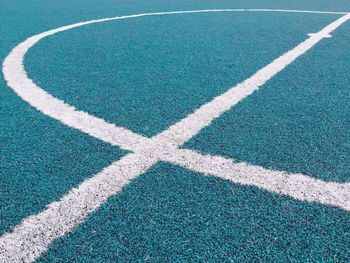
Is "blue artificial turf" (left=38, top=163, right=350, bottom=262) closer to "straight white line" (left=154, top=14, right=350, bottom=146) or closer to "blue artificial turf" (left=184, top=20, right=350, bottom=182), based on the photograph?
"blue artificial turf" (left=184, top=20, right=350, bottom=182)

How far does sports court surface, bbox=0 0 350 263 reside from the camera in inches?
57.0

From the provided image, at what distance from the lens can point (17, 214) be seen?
1.56 m

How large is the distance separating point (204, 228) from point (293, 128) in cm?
98

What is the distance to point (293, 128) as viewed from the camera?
2.24 meters

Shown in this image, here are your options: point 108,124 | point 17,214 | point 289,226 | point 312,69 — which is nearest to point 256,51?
point 312,69

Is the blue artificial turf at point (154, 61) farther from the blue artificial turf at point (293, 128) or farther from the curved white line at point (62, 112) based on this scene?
the blue artificial turf at point (293, 128)

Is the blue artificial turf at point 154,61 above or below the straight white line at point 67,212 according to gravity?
above

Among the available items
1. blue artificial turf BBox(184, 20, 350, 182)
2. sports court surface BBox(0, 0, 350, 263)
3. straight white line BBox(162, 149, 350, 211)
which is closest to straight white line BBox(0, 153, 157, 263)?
sports court surface BBox(0, 0, 350, 263)

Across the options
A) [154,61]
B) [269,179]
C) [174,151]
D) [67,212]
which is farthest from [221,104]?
[67,212]

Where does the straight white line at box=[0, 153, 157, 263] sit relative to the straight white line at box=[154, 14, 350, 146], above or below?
below

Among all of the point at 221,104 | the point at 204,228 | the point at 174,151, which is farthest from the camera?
the point at 221,104

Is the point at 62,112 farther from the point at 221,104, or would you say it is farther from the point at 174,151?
the point at 221,104

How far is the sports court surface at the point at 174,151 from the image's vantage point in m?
1.45

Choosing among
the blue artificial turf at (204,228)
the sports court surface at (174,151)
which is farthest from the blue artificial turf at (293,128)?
the blue artificial turf at (204,228)
